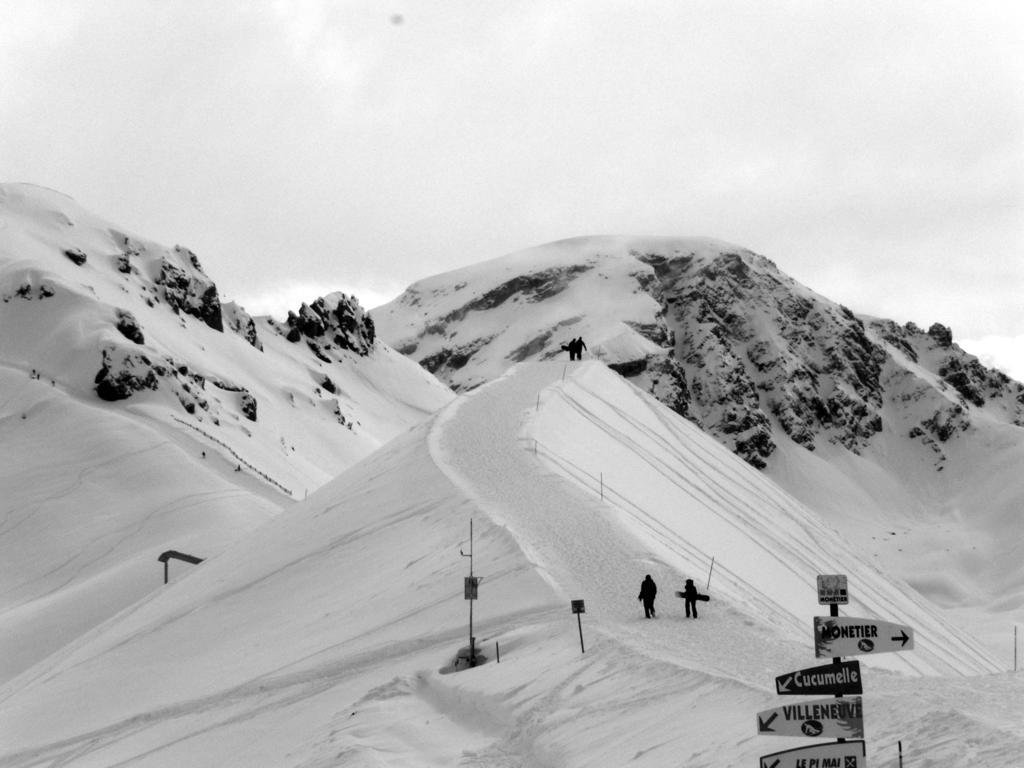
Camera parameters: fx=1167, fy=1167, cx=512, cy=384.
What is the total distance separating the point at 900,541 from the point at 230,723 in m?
179

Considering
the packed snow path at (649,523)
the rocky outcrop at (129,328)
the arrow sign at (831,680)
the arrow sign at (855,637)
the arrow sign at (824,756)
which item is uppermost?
the rocky outcrop at (129,328)

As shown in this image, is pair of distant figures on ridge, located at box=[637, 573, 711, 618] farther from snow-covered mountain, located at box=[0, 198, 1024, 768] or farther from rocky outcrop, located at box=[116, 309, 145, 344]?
rocky outcrop, located at box=[116, 309, 145, 344]

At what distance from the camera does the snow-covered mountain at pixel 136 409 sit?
61969 millimetres

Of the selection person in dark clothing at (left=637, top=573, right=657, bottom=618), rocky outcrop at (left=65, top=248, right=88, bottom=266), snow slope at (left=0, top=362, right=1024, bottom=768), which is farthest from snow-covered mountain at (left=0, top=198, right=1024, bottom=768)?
rocky outcrop at (left=65, top=248, right=88, bottom=266)

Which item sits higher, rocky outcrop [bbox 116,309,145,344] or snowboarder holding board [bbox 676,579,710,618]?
rocky outcrop [bbox 116,309,145,344]

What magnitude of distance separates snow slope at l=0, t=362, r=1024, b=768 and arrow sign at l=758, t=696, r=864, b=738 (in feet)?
8.52

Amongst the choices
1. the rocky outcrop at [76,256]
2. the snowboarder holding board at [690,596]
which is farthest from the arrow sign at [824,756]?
the rocky outcrop at [76,256]

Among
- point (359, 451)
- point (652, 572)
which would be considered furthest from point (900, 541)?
point (652, 572)

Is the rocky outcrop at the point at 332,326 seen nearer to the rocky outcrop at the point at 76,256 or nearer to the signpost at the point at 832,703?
the rocky outcrop at the point at 76,256

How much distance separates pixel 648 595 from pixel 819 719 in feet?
44.2

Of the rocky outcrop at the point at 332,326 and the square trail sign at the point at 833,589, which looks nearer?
the square trail sign at the point at 833,589

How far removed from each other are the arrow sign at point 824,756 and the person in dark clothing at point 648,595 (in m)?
13.6

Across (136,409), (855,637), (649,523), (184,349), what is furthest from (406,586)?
(184,349)

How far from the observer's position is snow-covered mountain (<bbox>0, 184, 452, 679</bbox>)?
6197cm
